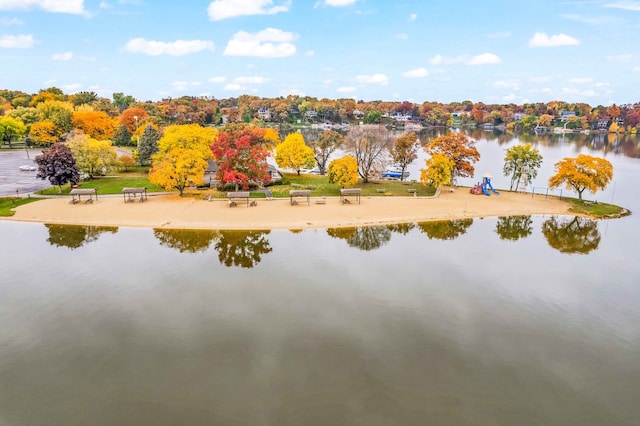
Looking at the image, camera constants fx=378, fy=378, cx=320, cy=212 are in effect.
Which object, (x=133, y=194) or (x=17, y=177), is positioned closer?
(x=133, y=194)

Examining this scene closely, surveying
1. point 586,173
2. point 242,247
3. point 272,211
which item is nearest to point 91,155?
point 272,211

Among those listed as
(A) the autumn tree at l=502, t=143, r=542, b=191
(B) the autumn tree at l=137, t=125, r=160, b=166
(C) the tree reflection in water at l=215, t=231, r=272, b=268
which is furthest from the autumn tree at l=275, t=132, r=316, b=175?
(A) the autumn tree at l=502, t=143, r=542, b=191

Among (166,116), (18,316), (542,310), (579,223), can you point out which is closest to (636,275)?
(542,310)

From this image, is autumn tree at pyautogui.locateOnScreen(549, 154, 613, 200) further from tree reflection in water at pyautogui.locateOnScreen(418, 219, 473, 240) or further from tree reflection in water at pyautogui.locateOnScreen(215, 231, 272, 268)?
tree reflection in water at pyautogui.locateOnScreen(215, 231, 272, 268)

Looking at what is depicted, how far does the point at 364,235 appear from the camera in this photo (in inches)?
1247

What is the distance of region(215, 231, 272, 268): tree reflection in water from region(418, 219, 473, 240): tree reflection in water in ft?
45.7

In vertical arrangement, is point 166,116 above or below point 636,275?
above

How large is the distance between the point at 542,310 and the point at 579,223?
66.1 feet

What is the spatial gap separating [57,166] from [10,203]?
556 centimetres

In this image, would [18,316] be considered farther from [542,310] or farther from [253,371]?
[542,310]

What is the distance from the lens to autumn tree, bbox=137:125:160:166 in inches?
2212

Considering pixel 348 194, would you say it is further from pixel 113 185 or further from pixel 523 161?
pixel 113 185

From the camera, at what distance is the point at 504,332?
59.4 ft

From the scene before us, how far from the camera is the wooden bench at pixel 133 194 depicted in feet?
128
